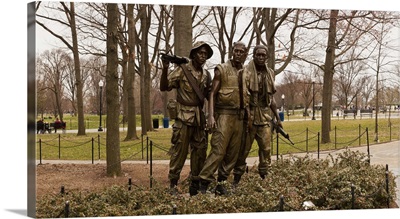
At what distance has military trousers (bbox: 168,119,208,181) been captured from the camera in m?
8.18

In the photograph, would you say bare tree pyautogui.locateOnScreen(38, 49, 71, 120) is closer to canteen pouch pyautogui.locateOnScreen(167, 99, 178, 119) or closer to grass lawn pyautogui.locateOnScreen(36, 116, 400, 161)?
grass lawn pyautogui.locateOnScreen(36, 116, 400, 161)

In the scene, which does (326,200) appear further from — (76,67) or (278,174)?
(76,67)

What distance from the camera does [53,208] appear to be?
24.5 ft

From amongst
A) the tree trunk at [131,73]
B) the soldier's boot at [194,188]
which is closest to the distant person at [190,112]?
the soldier's boot at [194,188]

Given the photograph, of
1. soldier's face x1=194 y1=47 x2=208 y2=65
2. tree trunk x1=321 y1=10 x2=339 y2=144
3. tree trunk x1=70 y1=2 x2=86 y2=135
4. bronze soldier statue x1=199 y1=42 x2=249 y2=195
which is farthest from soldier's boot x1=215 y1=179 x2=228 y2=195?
tree trunk x1=321 y1=10 x2=339 y2=144

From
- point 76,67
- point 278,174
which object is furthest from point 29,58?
point 278,174

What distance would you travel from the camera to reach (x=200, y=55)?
821 centimetres

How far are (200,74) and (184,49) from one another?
1.95 metres

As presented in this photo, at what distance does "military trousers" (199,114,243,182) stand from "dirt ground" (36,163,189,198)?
4.06 feet

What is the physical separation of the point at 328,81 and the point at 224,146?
215 inches

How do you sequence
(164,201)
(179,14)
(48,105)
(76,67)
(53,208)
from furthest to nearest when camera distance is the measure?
(76,67) → (179,14) → (48,105) → (164,201) → (53,208)

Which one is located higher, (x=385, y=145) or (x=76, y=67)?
(x=76, y=67)

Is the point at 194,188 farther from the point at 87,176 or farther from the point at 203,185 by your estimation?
the point at 87,176

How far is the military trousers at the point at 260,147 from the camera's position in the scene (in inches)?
344
